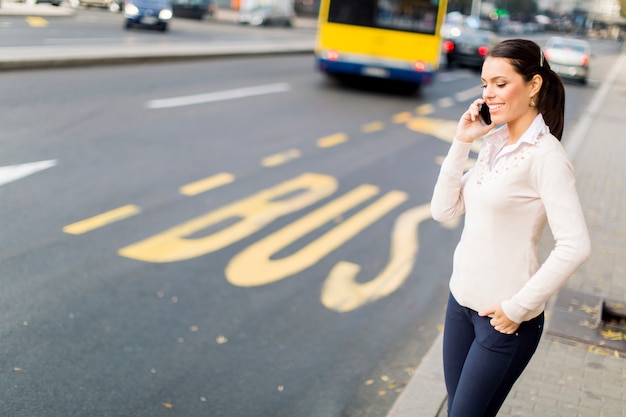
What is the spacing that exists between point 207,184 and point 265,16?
4224 centimetres

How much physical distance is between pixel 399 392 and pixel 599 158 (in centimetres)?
986

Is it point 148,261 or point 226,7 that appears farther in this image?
point 226,7

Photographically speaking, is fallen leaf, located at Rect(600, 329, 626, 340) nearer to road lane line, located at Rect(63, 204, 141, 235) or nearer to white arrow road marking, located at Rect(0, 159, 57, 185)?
road lane line, located at Rect(63, 204, 141, 235)

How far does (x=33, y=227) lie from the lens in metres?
6.86

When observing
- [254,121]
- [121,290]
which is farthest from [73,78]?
[121,290]

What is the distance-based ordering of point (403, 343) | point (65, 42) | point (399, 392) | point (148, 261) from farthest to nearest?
point (65, 42) < point (148, 261) < point (403, 343) < point (399, 392)

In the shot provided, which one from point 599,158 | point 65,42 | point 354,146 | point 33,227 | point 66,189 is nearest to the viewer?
point 33,227

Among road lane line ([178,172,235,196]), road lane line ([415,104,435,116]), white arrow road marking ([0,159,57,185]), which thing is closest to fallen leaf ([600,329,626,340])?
road lane line ([178,172,235,196])

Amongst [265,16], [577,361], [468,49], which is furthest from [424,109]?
[265,16]

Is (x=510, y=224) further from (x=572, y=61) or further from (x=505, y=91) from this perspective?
(x=572, y=61)

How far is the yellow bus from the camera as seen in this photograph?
62.4 ft

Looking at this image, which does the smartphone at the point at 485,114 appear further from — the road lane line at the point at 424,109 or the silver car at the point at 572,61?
the silver car at the point at 572,61

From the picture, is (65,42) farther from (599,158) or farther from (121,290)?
(121,290)

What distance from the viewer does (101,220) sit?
23.7ft
